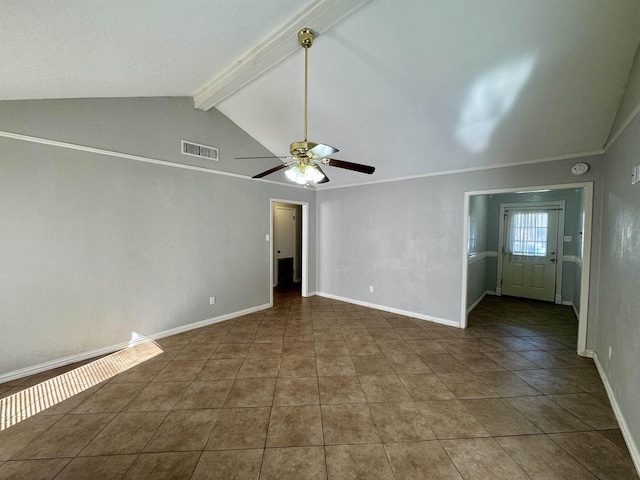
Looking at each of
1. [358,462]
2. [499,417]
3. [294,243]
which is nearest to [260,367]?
[358,462]

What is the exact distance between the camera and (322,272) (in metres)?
5.55

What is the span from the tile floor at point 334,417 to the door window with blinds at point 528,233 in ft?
8.46

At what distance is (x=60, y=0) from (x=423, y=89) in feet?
9.03

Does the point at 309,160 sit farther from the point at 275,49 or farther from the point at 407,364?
the point at 407,364

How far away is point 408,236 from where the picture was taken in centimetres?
429

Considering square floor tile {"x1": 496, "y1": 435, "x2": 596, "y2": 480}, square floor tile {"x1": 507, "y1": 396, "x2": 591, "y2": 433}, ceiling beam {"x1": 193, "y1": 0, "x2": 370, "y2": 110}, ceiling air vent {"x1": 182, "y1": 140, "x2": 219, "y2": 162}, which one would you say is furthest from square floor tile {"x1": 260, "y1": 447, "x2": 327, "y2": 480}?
ceiling air vent {"x1": 182, "y1": 140, "x2": 219, "y2": 162}

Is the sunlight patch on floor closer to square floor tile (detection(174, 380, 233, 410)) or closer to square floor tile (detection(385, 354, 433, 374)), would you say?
square floor tile (detection(174, 380, 233, 410))

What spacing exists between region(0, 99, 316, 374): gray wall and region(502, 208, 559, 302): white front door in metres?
5.70

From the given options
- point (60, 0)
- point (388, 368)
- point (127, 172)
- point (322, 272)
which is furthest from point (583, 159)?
point (127, 172)

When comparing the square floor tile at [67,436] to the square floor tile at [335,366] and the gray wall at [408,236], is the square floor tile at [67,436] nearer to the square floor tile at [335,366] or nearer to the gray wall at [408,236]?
the square floor tile at [335,366]

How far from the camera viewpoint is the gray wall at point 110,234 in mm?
2441

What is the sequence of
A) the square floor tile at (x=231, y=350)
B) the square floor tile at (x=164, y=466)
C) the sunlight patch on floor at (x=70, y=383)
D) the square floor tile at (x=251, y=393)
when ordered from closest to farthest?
the square floor tile at (x=164, y=466) < the sunlight patch on floor at (x=70, y=383) < the square floor tile at (x=251, y=393) < the square floor tile at (x=231, y=350)

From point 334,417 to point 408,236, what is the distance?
3088 mm

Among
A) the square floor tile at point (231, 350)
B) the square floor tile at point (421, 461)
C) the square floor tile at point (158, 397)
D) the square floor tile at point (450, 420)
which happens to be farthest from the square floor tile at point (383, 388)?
the square floor tile at point (158, 397)
